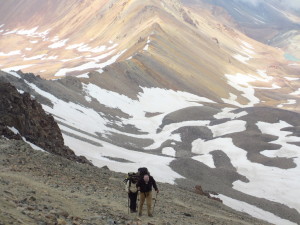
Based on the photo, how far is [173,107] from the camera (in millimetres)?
97188

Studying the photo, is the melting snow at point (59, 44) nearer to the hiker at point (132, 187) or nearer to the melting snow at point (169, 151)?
the melting snow at point (169, 151)

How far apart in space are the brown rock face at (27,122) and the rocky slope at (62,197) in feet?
22.8

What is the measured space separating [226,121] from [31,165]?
5631 centimetres

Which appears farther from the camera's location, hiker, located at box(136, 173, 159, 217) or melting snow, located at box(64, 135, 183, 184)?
melting snow, located at box(64, 135, 183, 184)

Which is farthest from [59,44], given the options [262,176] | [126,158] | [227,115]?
[262,176]

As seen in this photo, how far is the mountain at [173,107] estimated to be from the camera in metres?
43.4

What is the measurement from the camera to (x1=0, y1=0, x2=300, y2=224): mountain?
143 ft

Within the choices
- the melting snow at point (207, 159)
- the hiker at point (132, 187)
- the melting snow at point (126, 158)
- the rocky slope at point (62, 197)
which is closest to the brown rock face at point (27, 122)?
the melting snow at point (126, 158)

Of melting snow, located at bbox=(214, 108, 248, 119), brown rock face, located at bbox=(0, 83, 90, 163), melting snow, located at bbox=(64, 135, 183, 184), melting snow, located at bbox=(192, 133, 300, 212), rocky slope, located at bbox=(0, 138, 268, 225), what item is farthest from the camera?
melting snow, located at bbox=(214, 108, 248, 119)

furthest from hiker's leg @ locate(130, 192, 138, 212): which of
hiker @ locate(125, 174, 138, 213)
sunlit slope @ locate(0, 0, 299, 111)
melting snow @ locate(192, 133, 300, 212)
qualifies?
sunlit slope @ locate(0, 0, 299, 111)

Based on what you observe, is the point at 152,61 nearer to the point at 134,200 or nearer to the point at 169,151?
the point at 169,151

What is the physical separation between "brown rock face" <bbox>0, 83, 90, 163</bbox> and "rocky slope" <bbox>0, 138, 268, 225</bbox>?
6960mm

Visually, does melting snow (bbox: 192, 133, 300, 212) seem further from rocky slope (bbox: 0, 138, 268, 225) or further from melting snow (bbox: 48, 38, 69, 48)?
melting snow (bbox: 48, 38, 69, 48)

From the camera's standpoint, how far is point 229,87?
132 metres
